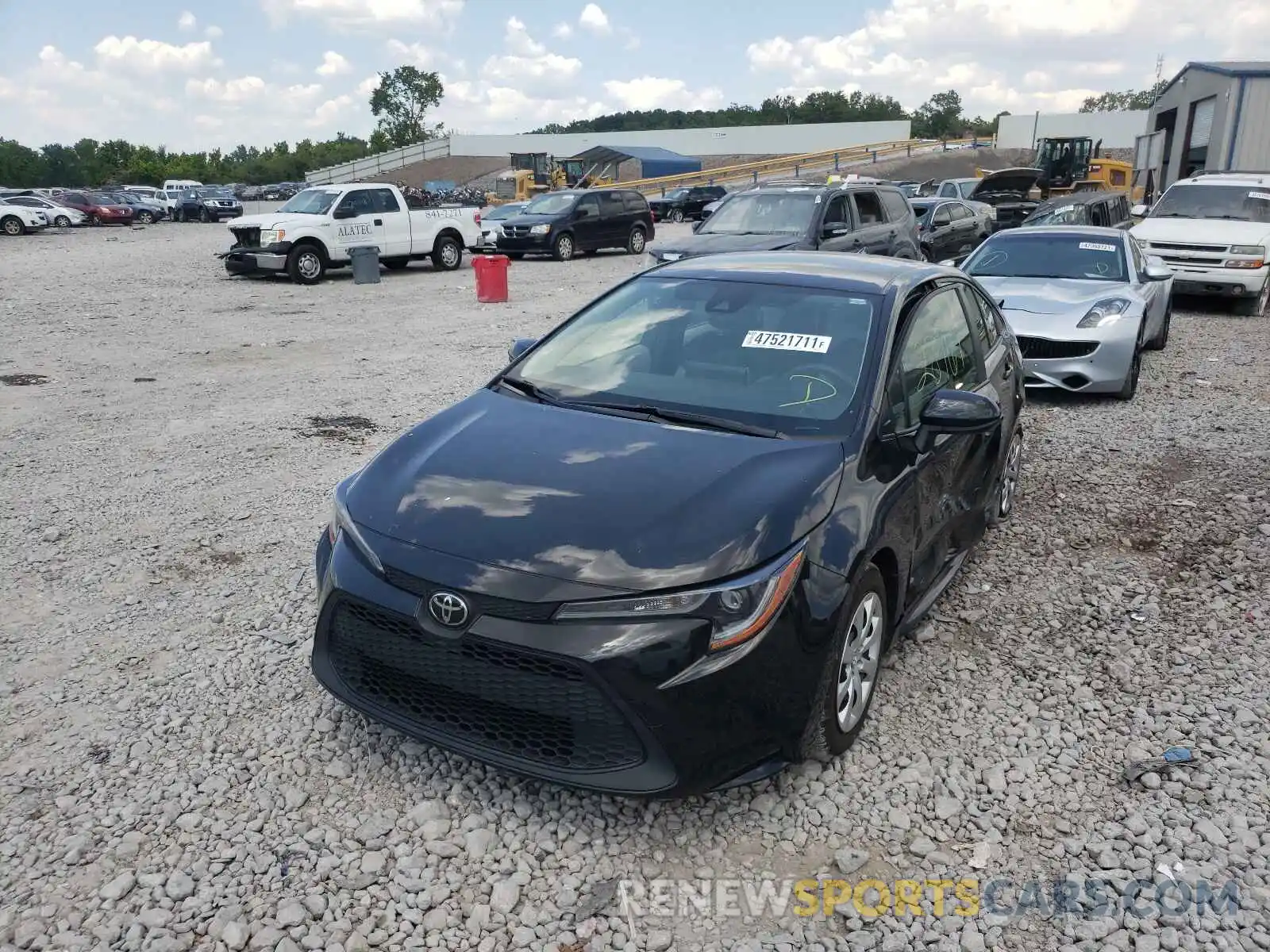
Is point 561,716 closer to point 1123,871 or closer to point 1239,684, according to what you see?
point 1123,871

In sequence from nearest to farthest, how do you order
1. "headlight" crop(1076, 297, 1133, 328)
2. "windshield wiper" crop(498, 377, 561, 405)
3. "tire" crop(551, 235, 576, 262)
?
1. "windshield wiper" crop(498, 377, 561, 405)
2. "headlight" crop(1076, 297, 1133, 328)
3. "tire" crop(551, 235, 576, 262)

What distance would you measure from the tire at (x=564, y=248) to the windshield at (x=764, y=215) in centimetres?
993

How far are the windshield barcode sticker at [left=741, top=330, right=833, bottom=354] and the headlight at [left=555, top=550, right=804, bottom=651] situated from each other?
134 cm

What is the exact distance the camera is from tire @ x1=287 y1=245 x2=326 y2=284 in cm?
1758

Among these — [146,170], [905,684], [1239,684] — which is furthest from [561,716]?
[146,170]

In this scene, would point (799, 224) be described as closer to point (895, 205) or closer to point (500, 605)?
point (895, 205)

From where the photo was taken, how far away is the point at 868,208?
13375mm

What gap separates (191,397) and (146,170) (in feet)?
324

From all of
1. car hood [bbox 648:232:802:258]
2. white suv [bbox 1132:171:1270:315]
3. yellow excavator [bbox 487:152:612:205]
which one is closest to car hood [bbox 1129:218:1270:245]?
white suv [bbox 1132:171:1270:315]

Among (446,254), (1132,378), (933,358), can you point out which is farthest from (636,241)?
(933,358)

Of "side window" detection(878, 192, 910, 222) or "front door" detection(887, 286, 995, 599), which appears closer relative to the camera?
"front door" detection(887, 286, 995, 599)

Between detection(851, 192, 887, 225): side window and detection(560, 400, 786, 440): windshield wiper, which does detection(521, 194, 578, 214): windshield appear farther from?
detection(560, 400, 786, 440): windshield wiper

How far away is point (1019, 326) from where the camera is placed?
8422mm

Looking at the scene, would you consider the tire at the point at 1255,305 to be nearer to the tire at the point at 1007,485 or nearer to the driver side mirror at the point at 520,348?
the tire at the point at 1007,485
